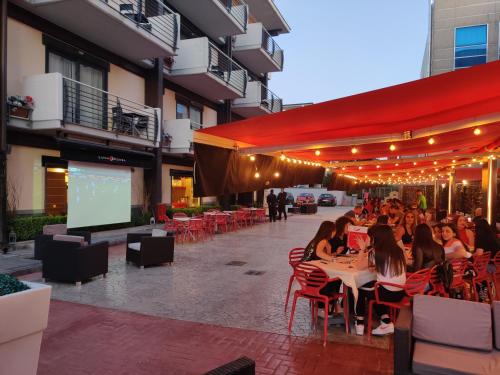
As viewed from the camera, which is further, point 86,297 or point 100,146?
point 100,146

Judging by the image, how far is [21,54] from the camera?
35.0 feet

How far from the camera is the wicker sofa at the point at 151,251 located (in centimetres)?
859

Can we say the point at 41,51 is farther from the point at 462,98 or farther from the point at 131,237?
the point at 462,98

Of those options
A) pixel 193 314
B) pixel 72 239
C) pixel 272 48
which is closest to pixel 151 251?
pixel 72 239

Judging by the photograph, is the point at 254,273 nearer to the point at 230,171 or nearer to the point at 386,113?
the point at 230,171

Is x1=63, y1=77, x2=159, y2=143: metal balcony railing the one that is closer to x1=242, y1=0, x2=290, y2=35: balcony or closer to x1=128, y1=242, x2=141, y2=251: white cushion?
x1=128, y1=242, x2=141, y2=251: white cushion

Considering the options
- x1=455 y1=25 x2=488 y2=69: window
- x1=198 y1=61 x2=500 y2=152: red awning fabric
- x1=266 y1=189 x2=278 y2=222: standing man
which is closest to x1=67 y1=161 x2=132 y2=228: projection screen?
x1=198 y1=61 x2=500 y2=152: red awning fabric

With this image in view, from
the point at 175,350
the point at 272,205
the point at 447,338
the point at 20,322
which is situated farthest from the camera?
the point at 272,205

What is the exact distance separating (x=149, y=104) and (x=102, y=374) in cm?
1327

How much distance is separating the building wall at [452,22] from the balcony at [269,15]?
461 inches

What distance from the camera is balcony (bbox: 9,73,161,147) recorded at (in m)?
10.2

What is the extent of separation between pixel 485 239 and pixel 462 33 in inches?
1102

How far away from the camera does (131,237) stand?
31.0 ft

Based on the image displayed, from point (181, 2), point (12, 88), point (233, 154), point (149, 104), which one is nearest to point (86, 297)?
point (233, 154)
